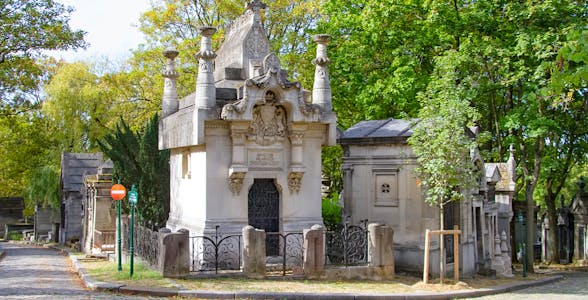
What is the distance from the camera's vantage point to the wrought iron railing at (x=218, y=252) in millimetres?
15164

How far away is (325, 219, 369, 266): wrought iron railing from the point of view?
15992mm

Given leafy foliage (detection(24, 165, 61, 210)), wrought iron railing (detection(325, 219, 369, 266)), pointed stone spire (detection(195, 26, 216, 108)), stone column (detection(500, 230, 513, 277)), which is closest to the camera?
pointed stone spire (detection(195, 26, 216, 108))

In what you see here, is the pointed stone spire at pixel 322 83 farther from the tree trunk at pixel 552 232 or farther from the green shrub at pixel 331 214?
the tree trunk at pixel 552 232

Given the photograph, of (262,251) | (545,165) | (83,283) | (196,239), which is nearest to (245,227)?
(262,251)

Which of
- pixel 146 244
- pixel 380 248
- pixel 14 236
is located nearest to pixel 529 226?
pixel 380 248

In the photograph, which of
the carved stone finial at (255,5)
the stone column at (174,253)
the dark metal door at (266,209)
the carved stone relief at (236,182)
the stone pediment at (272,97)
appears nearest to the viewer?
the stone column at (174,253)

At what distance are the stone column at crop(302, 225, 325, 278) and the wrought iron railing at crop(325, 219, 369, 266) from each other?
0.99 metres

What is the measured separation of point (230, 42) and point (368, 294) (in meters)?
8.30

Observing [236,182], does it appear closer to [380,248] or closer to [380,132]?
[380,248]

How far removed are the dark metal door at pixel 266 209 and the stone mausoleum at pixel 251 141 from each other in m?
0.02

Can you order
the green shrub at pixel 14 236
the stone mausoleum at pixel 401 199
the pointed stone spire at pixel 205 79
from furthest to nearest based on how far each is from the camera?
the green shrub at pixel 14 236
the stone mausoleum at pixel 401 199
the pointed stone spire at pixel 205 79

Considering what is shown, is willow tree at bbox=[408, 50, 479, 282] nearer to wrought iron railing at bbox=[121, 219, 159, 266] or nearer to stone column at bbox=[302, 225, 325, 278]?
stone column at bbox=[302, 225, 325, 278]

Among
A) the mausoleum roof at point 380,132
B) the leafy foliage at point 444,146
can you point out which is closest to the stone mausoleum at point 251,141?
the leafy foliage at point 444,146

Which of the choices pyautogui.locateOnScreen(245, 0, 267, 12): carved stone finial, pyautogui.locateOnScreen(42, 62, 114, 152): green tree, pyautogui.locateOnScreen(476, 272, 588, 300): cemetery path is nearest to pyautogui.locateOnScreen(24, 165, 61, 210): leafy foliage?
pyautogui.locateOnScreen(42, 62, 114, 152): green tree
